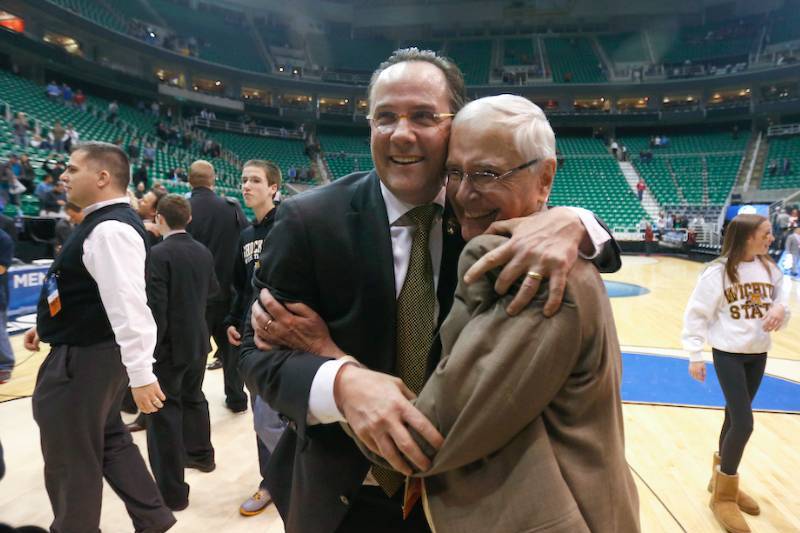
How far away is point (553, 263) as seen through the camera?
76 cm

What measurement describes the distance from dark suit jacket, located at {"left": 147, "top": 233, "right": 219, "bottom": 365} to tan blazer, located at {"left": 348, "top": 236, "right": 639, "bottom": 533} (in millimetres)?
2380

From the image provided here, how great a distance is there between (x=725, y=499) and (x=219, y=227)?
12.4 feet

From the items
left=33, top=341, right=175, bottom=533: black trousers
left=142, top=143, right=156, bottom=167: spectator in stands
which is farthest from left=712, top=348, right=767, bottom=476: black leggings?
left=142, top=143, right=156, bottom=167: spectator in stands

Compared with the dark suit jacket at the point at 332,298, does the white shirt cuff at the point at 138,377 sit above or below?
below

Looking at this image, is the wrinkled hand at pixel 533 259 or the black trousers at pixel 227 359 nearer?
the wrinkled hand at pixel 533 259

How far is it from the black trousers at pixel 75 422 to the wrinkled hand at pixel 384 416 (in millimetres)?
1692

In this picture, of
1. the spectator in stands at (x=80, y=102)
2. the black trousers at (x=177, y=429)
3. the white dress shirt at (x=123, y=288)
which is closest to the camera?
the white dress shirt at (x=123, y=288)

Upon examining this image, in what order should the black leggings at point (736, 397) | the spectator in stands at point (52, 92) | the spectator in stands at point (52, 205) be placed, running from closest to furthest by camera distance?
the black leggings at point (736, 397) → the spectator in stands at point (52, 205) → the spectator in stands at point (52, 92)

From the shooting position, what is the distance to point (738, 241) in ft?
8.79

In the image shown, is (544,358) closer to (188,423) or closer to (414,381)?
(414,381)

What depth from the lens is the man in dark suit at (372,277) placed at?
108cm

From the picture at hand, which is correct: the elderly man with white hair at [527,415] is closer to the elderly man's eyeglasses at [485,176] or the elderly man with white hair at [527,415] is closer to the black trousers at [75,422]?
the elderly man's eyeglasses at [485,176]

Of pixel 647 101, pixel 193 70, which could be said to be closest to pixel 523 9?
pixel 647 101

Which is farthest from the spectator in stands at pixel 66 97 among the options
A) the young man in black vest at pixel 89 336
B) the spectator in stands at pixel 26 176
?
the young man in black vest at pixel 89 336
